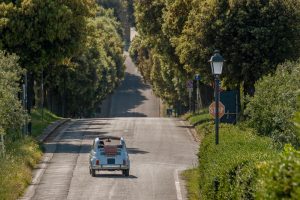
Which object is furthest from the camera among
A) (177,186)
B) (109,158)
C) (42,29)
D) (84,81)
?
(84,81)

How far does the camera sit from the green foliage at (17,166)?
27839mm

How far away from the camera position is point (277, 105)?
97.5ft

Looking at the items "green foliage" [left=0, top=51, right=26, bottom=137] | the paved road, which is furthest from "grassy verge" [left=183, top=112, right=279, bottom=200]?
the paved road

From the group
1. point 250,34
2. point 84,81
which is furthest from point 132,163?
point 84,81

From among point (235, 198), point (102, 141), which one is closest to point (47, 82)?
point (102, 141)

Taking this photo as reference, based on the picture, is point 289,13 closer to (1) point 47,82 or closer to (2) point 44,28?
(2) point 44,28

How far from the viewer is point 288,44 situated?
47.6 m

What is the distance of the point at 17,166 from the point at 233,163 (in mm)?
16750

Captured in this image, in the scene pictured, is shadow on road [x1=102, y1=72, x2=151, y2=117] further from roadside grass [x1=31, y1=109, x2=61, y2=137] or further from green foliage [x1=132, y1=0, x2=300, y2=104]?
green foliage [x1=132, y1=0, x2=300, y2=104]

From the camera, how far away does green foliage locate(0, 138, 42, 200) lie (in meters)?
27.8

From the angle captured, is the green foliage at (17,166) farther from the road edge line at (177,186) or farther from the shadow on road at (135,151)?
the road edge line at (177,186)

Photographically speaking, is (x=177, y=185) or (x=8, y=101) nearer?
(x=177, y=185)

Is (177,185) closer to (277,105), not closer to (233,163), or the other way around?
(277,105)

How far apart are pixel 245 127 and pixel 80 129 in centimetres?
2273
